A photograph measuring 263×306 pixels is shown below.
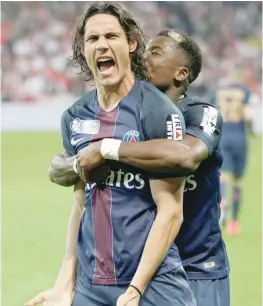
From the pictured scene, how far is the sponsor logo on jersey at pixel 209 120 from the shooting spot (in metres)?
4.15

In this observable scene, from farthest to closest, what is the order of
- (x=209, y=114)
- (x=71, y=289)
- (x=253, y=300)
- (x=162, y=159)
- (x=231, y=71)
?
(x=231, y=71) < (x=253, y=300) < (x=209, y=114) < (x=71, y=289) < (x=162, y=159)

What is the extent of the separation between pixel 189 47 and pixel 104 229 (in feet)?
4.47

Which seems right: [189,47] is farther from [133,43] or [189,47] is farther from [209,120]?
[133,43]

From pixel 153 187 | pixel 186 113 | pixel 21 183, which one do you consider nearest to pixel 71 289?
pixel 153 187

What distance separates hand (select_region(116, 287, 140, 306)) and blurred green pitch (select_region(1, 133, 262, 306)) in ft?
14.0

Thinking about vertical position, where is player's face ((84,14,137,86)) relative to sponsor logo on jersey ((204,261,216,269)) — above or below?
above

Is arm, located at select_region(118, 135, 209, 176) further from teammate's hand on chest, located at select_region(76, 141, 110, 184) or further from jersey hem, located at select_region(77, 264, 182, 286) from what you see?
jersey hem, located at select_region(77, 264, 182, 286)

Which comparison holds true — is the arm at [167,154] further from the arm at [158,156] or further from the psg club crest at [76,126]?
the psg club crest at [76,126]

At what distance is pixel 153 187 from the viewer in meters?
3.64

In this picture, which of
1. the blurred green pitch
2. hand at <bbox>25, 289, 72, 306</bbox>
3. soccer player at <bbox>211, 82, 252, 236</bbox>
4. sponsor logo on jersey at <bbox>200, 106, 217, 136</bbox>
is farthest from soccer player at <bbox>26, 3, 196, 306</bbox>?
soccer player at <bbox>211, 82, 252, 236</bbox>

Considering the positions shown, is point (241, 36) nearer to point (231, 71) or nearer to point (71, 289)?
point (231, 71)

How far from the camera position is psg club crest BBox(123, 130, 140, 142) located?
372cm

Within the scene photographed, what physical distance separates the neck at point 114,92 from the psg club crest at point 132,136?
0.54ft

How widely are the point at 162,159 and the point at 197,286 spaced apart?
1118 mm
